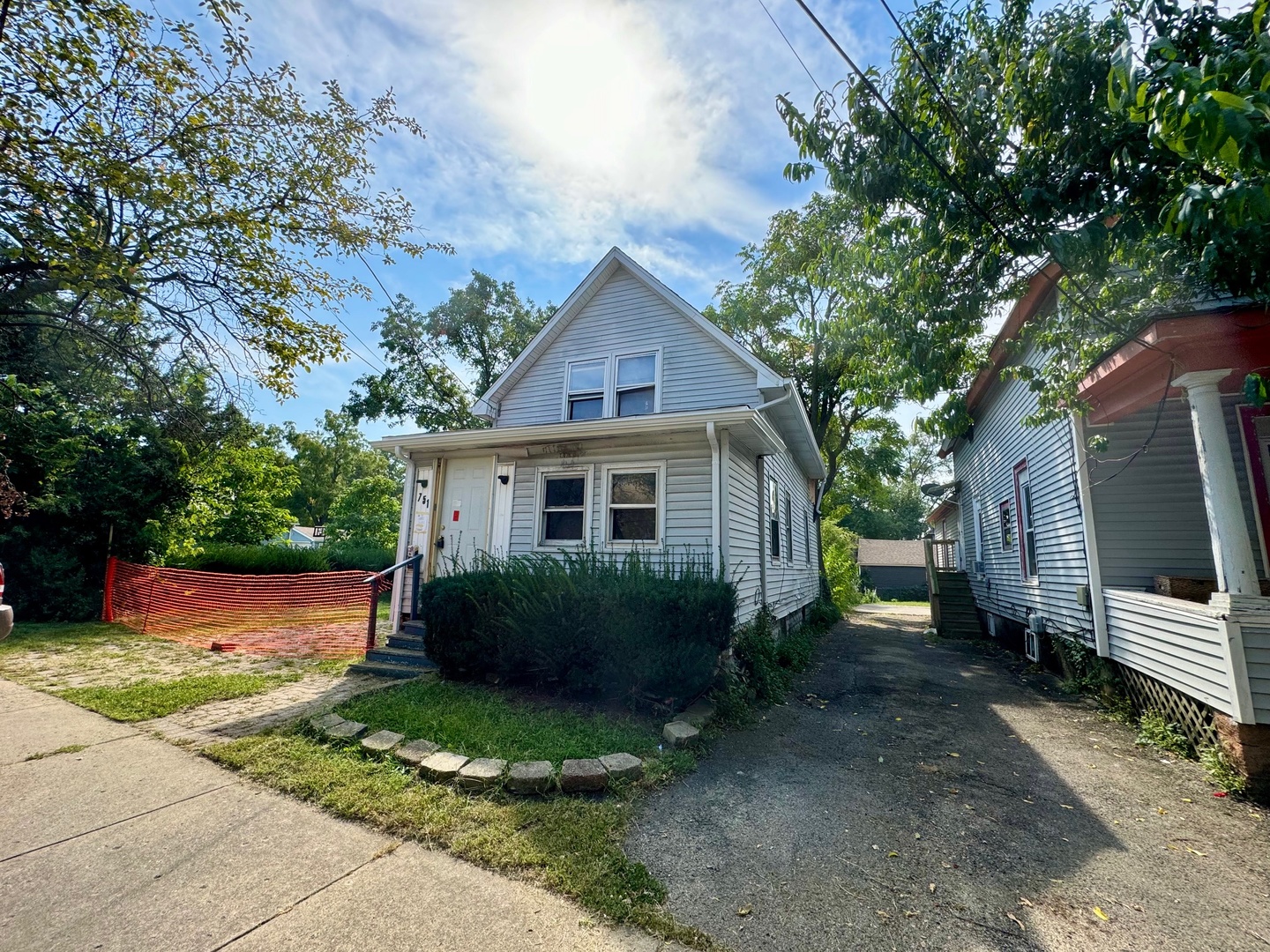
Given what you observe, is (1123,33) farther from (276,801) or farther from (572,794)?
(276,801)

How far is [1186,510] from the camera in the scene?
6246 mm

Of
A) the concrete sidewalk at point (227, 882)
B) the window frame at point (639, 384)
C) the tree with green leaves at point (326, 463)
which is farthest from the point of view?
the tree with green leaves at point (326, 463)

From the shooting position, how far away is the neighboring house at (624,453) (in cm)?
704

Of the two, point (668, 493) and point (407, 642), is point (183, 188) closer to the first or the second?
point (407, 642)

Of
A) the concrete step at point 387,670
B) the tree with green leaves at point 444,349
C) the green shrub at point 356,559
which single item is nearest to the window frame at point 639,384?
the concrete step at point 387,670

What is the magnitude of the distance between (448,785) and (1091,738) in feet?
19.3

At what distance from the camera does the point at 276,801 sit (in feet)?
11.3

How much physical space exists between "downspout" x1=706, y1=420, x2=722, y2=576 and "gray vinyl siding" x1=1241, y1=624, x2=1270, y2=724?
4.41 metres

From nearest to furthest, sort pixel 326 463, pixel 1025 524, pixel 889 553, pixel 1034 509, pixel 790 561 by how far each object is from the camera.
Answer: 1. pixel 1034 509
2. pixel 1025 524
3. pixel 790 561
4. pixel 326 463
5. pixel 889 553

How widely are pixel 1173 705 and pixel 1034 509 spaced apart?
14.8ft

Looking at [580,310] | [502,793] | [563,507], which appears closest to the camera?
[502,793]

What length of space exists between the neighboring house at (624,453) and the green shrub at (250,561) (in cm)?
829

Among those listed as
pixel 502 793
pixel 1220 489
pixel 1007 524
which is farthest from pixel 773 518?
pixel 502 793

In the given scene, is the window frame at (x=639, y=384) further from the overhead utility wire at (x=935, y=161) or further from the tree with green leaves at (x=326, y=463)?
the tree with green leaves at (x=326, y=463)
